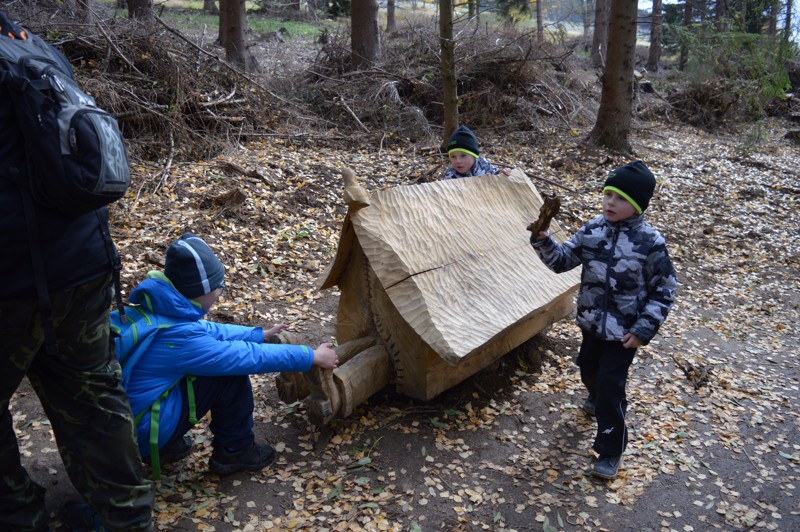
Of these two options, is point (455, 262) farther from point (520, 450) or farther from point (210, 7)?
point (210, 7)

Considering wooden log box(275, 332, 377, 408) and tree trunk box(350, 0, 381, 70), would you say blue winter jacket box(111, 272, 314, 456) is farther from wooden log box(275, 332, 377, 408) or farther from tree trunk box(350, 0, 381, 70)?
tree trunk box(350, 0, 381, 70)

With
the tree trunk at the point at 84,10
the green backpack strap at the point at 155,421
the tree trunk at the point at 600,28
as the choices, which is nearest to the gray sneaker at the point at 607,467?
the green backpack strap at the point at 155,421

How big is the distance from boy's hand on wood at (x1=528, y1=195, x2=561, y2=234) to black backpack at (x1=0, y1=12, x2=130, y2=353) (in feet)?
5.77

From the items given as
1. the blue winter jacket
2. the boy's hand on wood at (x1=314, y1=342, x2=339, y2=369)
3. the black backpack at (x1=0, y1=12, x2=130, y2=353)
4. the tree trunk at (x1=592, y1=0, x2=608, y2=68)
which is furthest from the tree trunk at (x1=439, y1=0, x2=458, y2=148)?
the tree trunk at (x1=592, y1=0, x2=608, y2=68)

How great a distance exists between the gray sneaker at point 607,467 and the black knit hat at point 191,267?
2.05 metres

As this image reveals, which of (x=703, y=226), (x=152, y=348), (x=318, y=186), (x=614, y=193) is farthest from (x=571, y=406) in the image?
(x=703, y=226)

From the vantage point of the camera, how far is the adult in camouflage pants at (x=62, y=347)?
5.57 feet

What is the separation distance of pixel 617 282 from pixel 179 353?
79.2 inches

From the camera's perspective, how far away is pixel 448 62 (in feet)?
22.0

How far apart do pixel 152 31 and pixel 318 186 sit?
10.2ft

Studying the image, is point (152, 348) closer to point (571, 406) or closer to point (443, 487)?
point (443, 487)

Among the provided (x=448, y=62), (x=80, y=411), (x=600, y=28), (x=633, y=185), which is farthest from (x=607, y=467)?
(x=600, y=28)

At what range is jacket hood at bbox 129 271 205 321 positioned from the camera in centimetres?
232

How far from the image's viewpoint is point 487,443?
317cm
